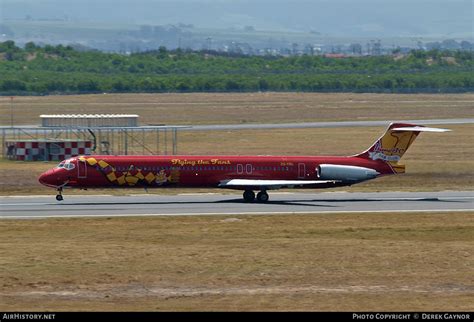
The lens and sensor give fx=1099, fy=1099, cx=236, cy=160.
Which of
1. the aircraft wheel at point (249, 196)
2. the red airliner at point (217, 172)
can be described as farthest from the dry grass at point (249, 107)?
the aircraft wheel at point (249, 196)

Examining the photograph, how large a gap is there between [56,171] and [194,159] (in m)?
8.26

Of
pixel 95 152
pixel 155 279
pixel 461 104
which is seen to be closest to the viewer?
pixel 155 279

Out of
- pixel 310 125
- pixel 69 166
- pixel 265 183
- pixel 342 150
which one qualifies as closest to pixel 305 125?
pixel 310 125

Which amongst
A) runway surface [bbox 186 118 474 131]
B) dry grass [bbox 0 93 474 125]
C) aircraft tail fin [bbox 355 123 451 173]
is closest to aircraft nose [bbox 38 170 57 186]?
aircraft tail fin [bbox 355 123 451 173]

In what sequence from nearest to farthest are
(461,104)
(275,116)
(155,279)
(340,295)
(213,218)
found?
(340,295) < (155,279) < (213,218) < (275,116) < (461,104)

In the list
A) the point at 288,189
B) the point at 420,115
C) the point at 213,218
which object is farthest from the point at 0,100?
the point at 213,218

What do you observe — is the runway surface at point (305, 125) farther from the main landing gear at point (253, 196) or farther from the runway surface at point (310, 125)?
the main landing gear at point (253, 196)

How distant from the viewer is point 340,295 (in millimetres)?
37531

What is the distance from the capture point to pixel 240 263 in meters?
43.3

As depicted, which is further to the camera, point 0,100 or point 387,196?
point 0,100

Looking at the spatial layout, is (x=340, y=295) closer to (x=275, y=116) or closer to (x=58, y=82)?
(x=275, y=116)

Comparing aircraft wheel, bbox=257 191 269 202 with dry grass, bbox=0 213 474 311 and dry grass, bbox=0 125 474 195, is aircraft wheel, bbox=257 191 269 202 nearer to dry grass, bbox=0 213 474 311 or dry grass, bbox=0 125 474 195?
dry grass, bbox=0 213 474 311

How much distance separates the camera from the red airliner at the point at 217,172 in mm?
65312

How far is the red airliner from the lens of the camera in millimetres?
65312
